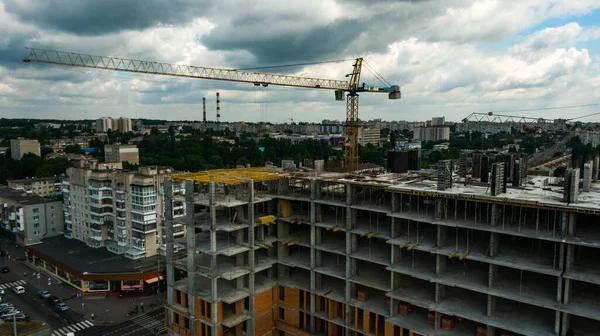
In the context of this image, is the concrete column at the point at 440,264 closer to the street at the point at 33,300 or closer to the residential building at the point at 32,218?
the street at the point at 33,300

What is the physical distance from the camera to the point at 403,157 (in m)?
46.4

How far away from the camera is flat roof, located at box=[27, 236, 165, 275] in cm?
6556

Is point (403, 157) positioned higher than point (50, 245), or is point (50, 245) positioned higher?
point (403, 157)

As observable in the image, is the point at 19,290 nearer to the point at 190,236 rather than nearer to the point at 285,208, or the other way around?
the point at 190,236

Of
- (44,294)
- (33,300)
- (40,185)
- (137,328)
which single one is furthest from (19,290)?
(40,185)

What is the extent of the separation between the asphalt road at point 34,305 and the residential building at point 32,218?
14860mm

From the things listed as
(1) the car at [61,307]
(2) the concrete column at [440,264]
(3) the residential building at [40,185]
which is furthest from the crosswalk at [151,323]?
(3) the residential building at [40,185]

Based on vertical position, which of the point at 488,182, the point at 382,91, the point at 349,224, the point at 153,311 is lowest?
the point at 153,311

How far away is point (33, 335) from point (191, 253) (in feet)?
85.9

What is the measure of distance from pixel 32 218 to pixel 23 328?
46.6 m

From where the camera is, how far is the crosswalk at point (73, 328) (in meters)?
52.8

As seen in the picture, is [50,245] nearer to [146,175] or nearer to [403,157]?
[146,175]

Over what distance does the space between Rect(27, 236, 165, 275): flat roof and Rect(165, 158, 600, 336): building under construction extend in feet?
82.7

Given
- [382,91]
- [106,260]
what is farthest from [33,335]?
[382,91]
